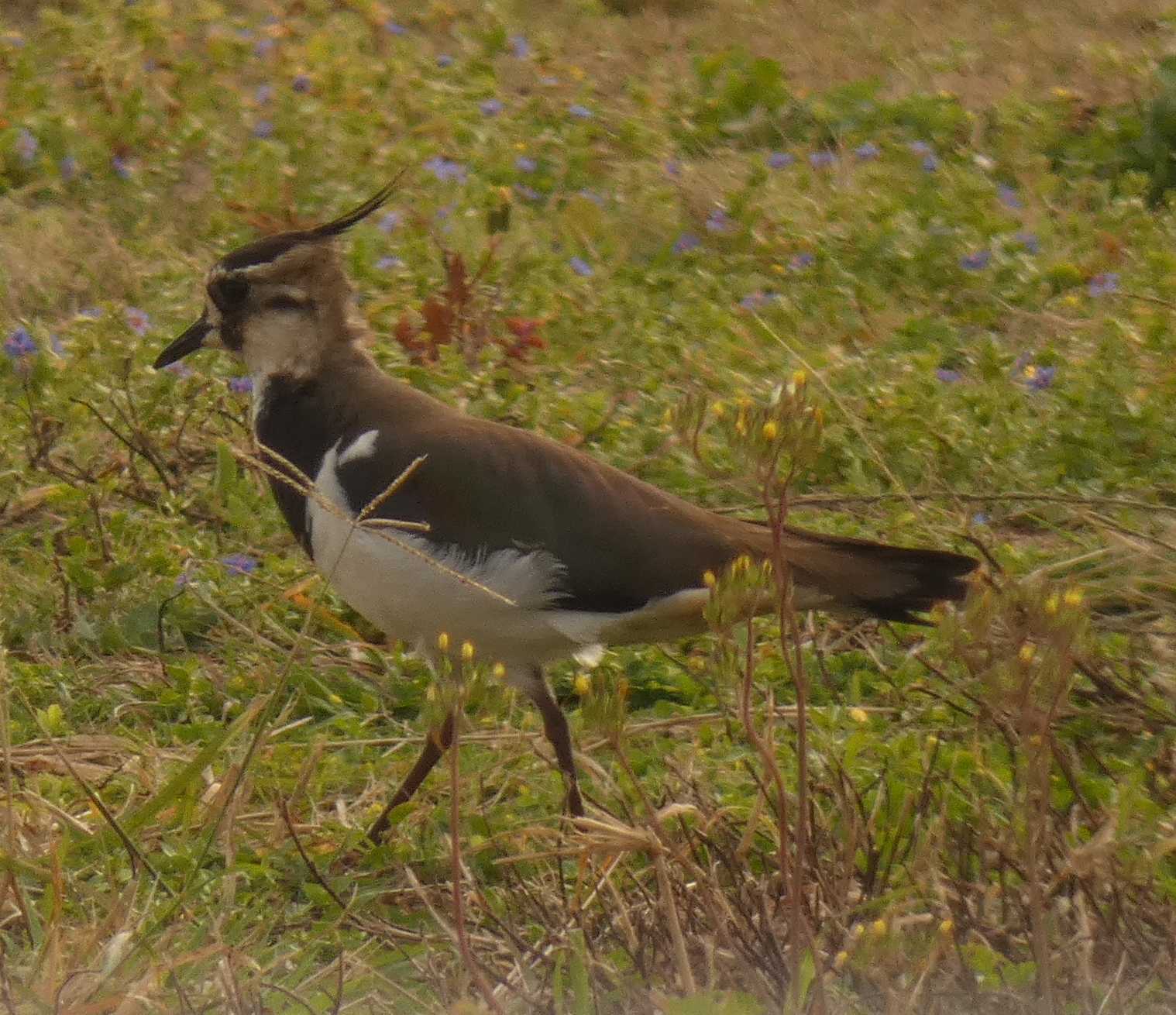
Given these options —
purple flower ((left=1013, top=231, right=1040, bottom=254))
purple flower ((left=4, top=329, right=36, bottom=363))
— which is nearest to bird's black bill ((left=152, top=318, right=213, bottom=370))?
purple flower ((left=4, top=329, right=36, bottom=363))

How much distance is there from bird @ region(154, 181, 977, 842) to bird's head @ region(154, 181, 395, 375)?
291 millimetres

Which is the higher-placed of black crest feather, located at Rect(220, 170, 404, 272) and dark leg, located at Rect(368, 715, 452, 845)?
black crest feather, located at Rect(220, 170, 404, 272)

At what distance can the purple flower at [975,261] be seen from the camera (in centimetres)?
697

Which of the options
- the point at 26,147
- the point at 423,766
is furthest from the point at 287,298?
the point at 26,147

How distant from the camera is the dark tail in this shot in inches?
165

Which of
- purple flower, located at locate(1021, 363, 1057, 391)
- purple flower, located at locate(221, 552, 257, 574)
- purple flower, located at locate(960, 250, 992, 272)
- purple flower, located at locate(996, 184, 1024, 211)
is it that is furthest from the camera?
purple flower, located at locate(996, 184, 1024, 211)

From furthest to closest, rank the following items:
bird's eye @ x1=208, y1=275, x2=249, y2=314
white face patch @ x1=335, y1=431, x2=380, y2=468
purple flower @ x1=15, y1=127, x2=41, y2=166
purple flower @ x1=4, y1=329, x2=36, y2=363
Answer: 1. purple flower @ x1=15, y1=127, x2=41, y2=166
2. purple flower @ x1=4, y1=329, x2=36, y2=363
3. bird's eye @ x1=208, y1=275, x2=249, y2=314
4. white face patch @ x1=335, y1=431, x2=380, y2=468

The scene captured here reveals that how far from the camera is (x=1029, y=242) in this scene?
7195 mm

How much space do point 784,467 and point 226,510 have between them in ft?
4.94

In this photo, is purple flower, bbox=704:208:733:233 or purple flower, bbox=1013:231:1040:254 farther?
purple flower, bbox=704:208:733:233

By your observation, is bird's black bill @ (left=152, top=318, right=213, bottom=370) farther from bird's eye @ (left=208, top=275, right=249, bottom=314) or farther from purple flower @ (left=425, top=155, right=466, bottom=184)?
purple flower @ (left=425, top=155, right=466, bottom=184)

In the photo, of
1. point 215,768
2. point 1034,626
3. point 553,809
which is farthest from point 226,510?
point 1034,626

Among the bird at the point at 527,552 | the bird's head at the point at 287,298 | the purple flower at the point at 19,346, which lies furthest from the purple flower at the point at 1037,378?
the purple flower at the point at 19,346

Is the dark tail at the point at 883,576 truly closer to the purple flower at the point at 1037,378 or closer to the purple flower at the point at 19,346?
the purple flower at the point at 1037,378
